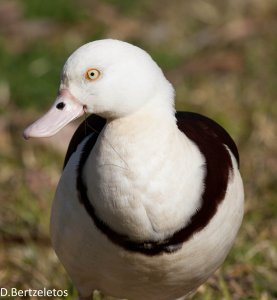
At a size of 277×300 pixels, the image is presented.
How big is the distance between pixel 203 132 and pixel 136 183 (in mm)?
568

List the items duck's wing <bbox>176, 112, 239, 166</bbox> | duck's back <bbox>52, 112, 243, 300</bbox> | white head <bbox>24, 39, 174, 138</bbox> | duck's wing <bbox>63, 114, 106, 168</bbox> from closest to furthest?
white head <bbox>24, 39, 174, 138</bbox>, duck's back <bbox>52, 112, 243, 300</bbox>, duck's wing <bbox>176, 112, 239, 166</bbox>, duck's wing <bbox>63, 114, 106, 168</bbox>

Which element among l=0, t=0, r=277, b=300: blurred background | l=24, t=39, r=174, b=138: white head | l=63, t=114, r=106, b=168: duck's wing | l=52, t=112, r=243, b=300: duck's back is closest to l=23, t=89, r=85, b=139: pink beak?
l=24, t=39, r=174, b=138: white head

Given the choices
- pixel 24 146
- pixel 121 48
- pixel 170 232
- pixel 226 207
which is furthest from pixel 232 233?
pixel 24 146

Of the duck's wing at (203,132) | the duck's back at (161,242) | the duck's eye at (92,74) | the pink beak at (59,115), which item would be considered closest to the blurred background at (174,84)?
the duck's back at (161,242)

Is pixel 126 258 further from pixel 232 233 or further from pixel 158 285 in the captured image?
pixel 232 233

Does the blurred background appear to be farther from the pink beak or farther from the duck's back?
the pink beak

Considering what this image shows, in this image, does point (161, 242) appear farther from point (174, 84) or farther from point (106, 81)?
point (174, 84)

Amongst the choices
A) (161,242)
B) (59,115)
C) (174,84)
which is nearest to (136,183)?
(161,242)

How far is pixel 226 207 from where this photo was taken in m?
3.44

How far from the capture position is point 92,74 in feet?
10.1

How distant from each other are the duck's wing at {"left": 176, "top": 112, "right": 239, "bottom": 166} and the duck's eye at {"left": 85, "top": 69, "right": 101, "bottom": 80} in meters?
0.56

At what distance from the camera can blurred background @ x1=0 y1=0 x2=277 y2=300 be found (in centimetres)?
477

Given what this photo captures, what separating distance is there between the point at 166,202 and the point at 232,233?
20.0 inches

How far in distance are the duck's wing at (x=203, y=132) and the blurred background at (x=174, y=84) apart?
0.91 metres
